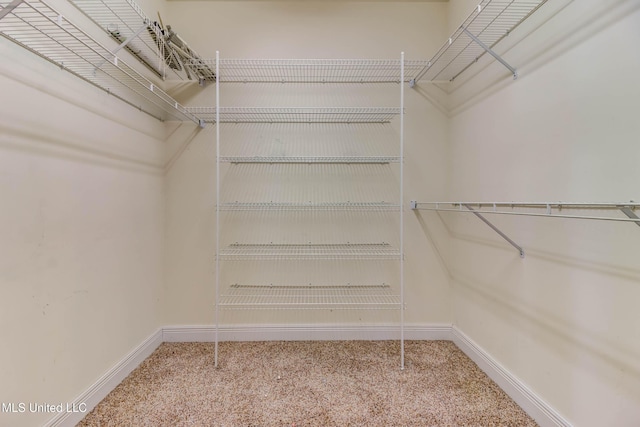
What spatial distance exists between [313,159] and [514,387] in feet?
5.94

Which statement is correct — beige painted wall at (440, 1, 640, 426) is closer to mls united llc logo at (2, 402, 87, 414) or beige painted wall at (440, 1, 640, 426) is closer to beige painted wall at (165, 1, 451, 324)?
beige painted wall at (165, 1, 451, 324)

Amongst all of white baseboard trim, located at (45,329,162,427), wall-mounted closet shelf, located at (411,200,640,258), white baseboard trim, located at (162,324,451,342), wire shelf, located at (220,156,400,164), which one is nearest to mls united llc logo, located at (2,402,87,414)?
white baseboard trim, located at (45,329,162,427)

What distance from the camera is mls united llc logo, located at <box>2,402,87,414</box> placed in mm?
967

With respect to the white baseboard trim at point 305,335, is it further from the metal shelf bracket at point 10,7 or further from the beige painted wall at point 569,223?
the metal shelf bracket at point 10,7

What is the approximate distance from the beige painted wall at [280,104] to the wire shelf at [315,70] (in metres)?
0.06

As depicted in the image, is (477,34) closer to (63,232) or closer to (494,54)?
(494,54)

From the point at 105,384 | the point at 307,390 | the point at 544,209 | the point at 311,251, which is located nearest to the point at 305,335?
the point at 307,390

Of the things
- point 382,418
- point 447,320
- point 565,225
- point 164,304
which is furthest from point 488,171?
point 164,304

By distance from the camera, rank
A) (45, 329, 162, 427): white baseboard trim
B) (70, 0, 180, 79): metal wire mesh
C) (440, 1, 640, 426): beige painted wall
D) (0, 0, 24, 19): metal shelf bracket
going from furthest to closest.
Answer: (70, 0, 180, 79): metal wire mesh → (45, 329, 162, 427): white baseboard trim → (440, 1, 640, 426): beige painted wall → (0, 0, 24, 19): metal shelf bracket

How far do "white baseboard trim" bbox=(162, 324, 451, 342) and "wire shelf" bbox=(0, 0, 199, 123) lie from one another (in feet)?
5.21

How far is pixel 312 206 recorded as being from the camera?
6.44ft

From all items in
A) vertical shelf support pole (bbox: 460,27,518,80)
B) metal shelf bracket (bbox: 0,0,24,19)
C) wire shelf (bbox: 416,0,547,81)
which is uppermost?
wire shelf (bbox: 416,0,547,81)

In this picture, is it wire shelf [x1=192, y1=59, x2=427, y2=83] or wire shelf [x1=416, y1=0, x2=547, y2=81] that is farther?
wire shelf [x1=192, y1=59, x2=427, y2=83]

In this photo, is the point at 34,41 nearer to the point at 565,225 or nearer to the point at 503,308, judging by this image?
the point at 565,225
